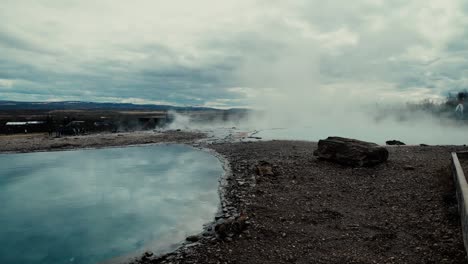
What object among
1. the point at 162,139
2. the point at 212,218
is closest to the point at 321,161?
the point at 212,218

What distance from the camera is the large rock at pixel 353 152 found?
1856 centimetres

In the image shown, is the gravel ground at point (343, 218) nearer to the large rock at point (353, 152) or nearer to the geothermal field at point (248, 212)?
the geothermal field at point (248, 212)

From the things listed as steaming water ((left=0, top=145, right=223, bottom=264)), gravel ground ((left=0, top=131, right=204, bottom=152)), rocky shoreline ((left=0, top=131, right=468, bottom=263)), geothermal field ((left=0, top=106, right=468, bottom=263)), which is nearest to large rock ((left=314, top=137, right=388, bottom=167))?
geothermal field ((left=0, top=106, right=468, bottom=263))

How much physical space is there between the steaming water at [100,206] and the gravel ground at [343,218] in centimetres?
213

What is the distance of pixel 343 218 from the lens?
38.0ft

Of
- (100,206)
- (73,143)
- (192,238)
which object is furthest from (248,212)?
(73,143)

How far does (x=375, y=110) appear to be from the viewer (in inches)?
4107

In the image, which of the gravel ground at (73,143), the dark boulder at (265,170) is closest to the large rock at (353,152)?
the dark boulder at (265,170)

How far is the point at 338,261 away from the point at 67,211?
14.0 m

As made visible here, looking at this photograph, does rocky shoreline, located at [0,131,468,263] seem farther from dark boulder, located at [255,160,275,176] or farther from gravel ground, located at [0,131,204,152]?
gravel ground, located at [0,131,204,152]

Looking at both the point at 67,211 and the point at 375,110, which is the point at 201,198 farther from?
the point at 375,110

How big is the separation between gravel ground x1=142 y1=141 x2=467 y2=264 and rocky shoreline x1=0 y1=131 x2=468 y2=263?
0.02m

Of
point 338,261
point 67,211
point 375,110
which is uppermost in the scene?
point 375,110

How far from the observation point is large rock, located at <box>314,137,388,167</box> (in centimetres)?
1856
